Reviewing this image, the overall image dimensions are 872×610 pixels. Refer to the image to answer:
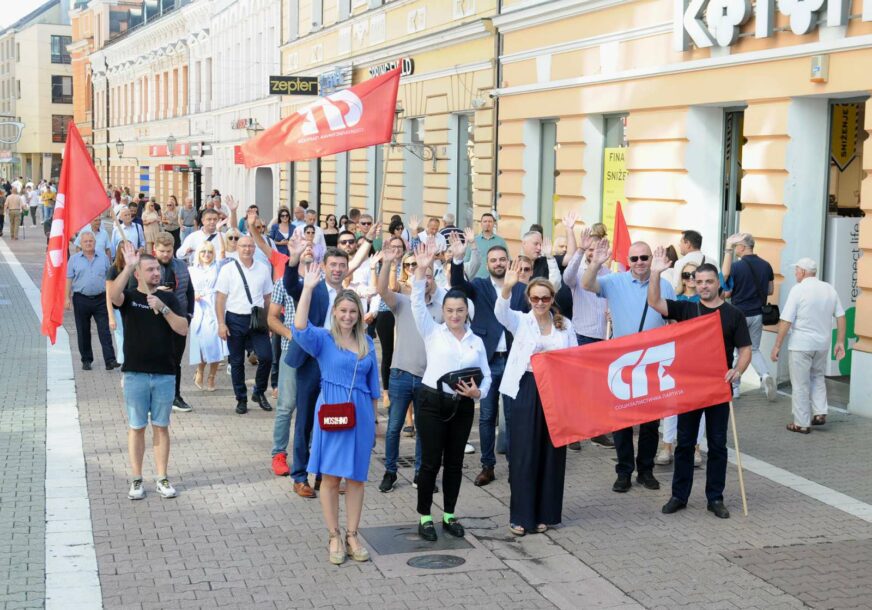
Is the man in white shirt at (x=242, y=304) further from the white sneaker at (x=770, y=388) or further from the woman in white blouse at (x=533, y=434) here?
the white sneaker at (x=770, y=388)

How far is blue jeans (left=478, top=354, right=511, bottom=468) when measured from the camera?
9.79 meters

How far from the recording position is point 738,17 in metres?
14.3

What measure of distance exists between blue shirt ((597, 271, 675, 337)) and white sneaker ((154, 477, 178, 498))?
11.5ft

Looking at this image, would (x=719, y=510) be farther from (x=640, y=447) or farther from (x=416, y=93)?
(x=416, y=93)

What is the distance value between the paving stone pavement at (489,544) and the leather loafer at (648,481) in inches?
2.4

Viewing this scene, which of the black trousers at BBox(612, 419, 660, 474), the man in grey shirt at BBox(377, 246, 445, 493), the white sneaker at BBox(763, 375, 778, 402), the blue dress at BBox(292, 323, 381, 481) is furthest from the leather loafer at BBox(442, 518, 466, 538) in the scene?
the white sneaker at BBox(763, 375, 778, 402)

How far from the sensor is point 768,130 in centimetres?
1421

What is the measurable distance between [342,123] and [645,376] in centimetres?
682

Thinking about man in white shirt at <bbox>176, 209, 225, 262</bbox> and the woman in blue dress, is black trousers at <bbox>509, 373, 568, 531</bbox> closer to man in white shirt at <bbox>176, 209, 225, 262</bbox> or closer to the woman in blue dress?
the woman in blue dress

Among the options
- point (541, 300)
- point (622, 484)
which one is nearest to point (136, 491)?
point (541, 300)

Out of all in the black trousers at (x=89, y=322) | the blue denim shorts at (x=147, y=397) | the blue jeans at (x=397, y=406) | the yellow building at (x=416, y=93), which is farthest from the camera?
the yellow building at (x=416, y=93)

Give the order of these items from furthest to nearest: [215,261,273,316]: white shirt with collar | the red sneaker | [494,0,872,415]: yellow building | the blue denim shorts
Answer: [494,0,872,415]: yellow building
[215,261,273,316]: white shirt with collar
the red sneaker
the blue denim shorts

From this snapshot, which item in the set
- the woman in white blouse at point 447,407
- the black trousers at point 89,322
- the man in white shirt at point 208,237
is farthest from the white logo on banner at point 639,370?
the black trousers at point 89,322

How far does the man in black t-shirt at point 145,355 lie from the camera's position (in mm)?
9000
